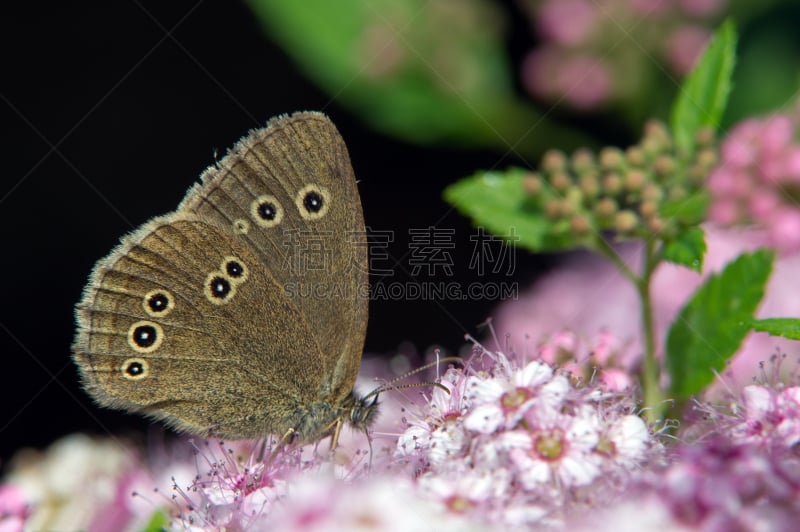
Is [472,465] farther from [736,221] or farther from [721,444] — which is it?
[736,221]

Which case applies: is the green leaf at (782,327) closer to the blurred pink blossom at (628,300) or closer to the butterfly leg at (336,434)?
the blurred pink blossom at (628,300)

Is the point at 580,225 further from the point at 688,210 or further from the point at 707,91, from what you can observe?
the point at 707,91

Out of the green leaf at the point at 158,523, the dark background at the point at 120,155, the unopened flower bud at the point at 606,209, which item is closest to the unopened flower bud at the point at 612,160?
the unopened flower bud at the point at 606,209

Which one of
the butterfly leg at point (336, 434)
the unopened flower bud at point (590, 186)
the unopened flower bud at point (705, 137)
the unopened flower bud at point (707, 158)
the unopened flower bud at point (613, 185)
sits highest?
the unopened flower bud at point (705, 137)

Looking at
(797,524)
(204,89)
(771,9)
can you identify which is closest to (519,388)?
(797,524)

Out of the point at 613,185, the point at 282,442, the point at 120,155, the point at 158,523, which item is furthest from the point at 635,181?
the point at 120,155

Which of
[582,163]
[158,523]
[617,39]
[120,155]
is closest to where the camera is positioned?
[158,523]
